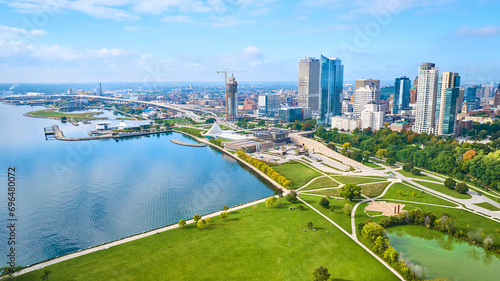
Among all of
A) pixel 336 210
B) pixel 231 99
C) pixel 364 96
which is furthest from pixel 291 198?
pixel 231 99

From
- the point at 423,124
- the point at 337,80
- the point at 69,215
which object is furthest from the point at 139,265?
the point at 337,80

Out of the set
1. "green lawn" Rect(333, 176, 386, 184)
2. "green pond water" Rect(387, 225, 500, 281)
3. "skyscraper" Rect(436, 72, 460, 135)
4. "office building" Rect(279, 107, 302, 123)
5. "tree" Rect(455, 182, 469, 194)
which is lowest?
"green pond water" Rect(387, 225, 500, 281)

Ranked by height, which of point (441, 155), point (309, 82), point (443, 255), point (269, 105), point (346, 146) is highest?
point (309, 82)

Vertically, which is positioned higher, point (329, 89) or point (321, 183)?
point (329, 89)

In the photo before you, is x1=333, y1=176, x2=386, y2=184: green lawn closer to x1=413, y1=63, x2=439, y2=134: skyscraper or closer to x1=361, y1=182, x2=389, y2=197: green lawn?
x1=361, y1=182, x2=389, y2=197: green lawn

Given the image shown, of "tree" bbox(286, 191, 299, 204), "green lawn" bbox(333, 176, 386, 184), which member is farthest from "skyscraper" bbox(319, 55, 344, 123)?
"tree" bbox(286, 191, 299, 204)

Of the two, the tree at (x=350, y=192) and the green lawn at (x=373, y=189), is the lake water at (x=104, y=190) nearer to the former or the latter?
the tree at (x=350, y=192)

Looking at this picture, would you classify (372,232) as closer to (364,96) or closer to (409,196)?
(409,196)

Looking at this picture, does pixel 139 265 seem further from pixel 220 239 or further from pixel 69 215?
pixel 69 215
